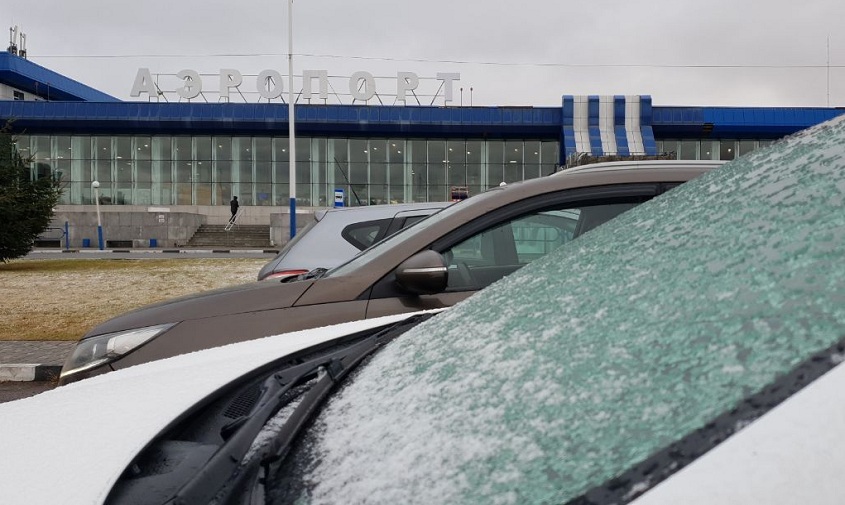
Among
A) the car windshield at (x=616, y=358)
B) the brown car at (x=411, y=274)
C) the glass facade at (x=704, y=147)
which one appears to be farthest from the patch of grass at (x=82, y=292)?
the glass facade at (x=704, y=147)

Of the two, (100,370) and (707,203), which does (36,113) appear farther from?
(707,203)

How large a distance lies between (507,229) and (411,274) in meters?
0.81

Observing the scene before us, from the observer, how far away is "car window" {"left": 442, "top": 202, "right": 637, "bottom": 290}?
10.7ft

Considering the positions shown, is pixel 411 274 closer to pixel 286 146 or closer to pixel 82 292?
pixel 82 292

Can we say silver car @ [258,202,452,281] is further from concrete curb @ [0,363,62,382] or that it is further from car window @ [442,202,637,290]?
concrete curb @ [0,363,62,382]

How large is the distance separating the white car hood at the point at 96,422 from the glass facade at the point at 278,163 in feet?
129

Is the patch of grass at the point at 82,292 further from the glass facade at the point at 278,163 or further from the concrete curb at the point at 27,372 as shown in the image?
the glass facade at the point at 278,163

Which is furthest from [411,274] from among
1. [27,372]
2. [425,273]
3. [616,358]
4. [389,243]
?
[27,372]

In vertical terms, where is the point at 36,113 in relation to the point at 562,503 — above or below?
above

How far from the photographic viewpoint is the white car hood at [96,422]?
38.8 inches

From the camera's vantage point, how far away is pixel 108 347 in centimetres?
294

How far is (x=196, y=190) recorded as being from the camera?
4162cm

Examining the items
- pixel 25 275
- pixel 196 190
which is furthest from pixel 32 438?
pixel 196 190

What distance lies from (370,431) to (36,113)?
Answer: 44105mm
